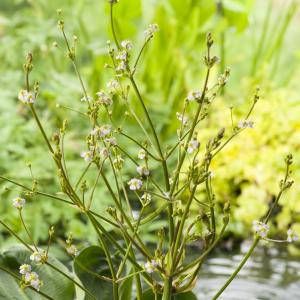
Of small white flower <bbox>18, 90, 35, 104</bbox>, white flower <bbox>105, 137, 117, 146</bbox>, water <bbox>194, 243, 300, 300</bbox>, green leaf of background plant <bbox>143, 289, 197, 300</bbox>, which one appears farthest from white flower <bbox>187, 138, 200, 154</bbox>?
water <bbox>194, 243, 300, 300</bbox>

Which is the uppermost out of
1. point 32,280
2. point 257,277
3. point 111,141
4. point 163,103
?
point 163,103

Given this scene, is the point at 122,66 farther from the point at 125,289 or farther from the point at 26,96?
the point at 125,289

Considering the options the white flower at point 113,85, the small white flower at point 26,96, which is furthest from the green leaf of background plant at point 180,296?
the small white flower at point 26,96

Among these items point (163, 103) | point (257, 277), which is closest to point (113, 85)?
point (257, 277)

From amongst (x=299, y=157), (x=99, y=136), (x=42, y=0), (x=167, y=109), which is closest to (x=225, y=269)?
(x=299, y=157)

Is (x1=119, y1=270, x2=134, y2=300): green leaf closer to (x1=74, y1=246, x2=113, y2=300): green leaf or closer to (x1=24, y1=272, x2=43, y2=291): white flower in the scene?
(x1=74, y1=246, x2=113, y2=300): green leaf

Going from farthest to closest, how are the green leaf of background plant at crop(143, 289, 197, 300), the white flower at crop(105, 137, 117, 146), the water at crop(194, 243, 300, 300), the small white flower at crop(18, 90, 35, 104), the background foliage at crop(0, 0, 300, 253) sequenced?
the background foliage at crop(0, 0, 300, 253) < the water at crop(194, 243, 300, 300) < the green leaf of background plant at crop(143, 289, 197, 300) < the white flower at crop(105, 137, 117, 146) < the small white flower at crop(18, 90, 35, 104)
